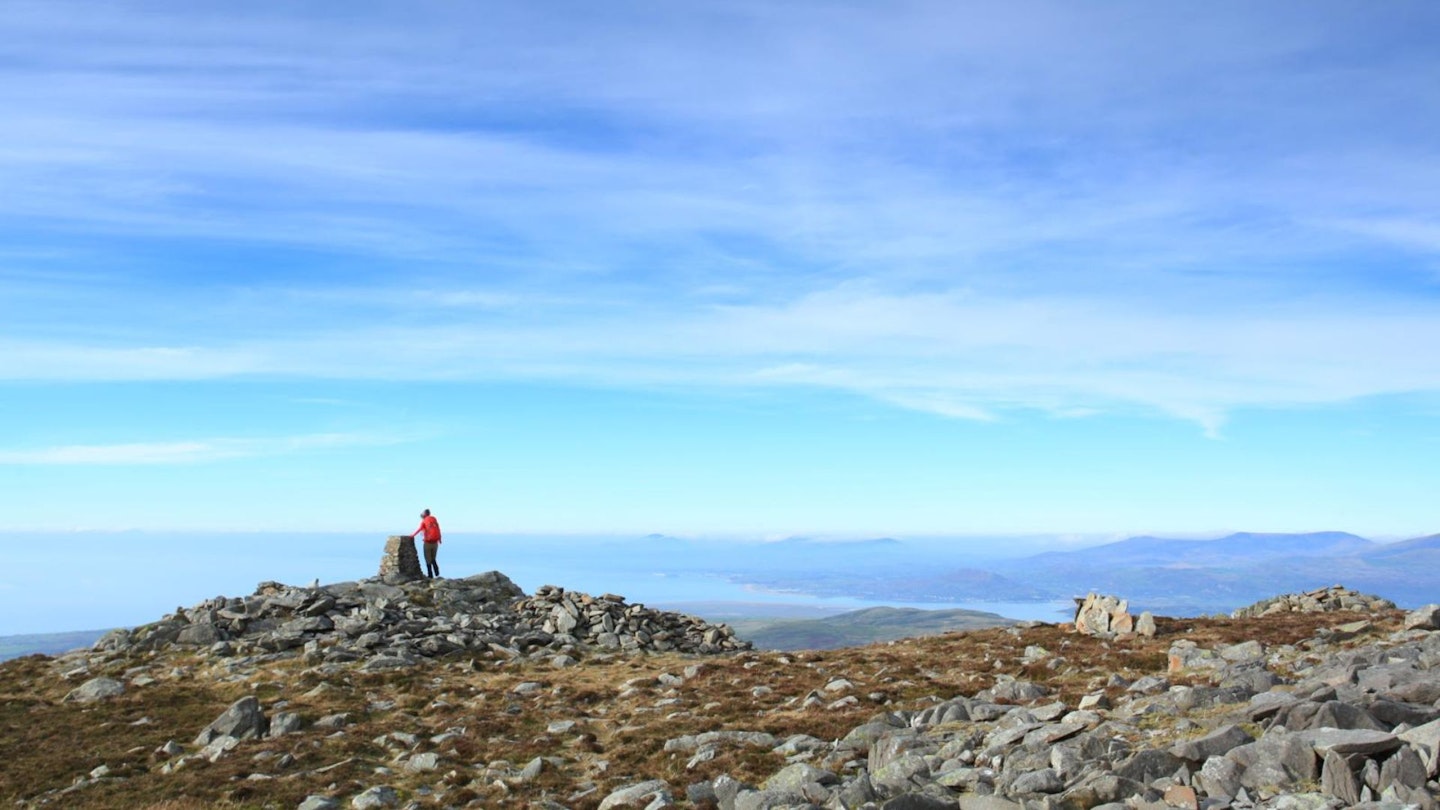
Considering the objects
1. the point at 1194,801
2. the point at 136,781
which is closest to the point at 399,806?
the point at 136,781

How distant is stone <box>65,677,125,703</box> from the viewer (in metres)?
31.2

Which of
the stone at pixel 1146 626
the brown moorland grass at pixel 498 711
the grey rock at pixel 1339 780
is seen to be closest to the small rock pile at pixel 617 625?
the brown moorland grass at pixel 498 711

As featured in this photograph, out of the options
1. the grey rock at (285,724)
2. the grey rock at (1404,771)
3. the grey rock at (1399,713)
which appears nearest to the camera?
the grey rock at (1404,771)

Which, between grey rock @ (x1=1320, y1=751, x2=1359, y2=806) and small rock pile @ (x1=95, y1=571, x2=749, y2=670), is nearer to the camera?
grey rock @ (x1=1320, y1=751, x2=1359, y2=806)

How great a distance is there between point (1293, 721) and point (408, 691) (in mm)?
26312

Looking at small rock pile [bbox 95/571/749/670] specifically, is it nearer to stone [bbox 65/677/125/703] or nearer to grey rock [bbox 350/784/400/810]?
stone [bbox 65/677/125/703]

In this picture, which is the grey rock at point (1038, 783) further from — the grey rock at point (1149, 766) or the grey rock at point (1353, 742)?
the grey rock at point (1353, 742)

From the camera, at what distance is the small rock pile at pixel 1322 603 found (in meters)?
→ 40.8

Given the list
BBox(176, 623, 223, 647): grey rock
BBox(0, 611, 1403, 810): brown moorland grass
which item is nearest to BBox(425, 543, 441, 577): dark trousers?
BBox(176, 623, 223, 647): grey rock

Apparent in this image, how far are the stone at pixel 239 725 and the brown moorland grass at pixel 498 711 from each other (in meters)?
0.51

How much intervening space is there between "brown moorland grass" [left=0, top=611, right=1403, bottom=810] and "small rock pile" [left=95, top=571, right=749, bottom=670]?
191 centimetres

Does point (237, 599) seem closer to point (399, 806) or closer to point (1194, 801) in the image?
point (399, 806)

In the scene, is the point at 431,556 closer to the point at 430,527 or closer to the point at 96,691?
the point at 430,527

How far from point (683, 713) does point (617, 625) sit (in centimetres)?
1561
